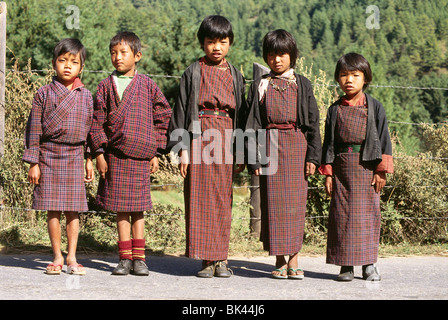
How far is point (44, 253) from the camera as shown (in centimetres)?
552

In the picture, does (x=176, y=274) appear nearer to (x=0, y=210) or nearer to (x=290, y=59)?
(x=290, y=59)

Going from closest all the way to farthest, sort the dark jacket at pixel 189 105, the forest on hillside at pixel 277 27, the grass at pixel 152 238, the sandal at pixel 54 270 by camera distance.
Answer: the sandal at pixel 54 270, the dark jacket at pixel 189 105, the grass at pixel 152 238, the forest on hillside at pixel 277 27

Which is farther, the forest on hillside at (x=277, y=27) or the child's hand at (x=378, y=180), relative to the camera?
the forest on hillside at (x=277, y=27)

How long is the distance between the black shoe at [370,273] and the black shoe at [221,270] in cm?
100

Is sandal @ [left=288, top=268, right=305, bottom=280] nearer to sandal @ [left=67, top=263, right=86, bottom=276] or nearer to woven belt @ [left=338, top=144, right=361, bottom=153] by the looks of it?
woven belt @ [left=338, top=144, right=361, bottom=153]

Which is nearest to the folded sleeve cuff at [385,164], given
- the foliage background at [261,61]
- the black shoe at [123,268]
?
A: the foliage background at [261,61]

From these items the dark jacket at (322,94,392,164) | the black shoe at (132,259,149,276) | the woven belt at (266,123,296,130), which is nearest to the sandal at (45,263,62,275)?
the black shoe at (132,259,149,276)

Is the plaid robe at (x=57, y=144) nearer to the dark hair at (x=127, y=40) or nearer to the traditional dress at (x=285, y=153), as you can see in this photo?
the dark hair at (x=127, y=40)

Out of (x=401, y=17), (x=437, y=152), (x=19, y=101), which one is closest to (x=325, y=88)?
(x=437, y=152)

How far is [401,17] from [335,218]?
81453 millimetres

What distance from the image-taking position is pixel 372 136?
4.56 metres

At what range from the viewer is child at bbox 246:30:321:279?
15.1 feet

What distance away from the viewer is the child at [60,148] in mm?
4531

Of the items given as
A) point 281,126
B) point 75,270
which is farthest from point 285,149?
point 75,270
